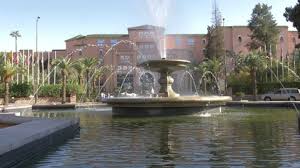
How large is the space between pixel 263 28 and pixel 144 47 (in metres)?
21.8

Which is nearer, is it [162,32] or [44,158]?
[44,158]

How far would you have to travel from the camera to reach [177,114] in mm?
24344

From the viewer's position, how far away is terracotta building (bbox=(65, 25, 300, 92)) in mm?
90375

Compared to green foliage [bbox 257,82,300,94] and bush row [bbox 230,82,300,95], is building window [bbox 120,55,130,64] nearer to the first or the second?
bush row [bbox 230,82,300,95]

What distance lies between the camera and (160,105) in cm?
2380

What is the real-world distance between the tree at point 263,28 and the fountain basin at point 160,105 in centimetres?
6395

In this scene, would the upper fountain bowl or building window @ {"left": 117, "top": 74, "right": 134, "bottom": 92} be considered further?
building window @ {"left": 117, "top": 74, "right": 134, "bottom": 92}

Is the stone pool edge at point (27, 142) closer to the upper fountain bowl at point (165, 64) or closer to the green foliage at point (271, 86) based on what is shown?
the upper fountain bowl at point (165, 64)

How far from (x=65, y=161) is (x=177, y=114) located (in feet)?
50.2

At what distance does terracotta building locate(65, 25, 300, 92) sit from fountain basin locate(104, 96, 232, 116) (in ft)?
208

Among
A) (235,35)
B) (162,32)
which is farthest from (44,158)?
(235,35)

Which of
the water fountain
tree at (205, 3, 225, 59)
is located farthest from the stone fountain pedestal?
tree at (205, 3, 225, 59)

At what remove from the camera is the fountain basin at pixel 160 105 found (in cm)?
2373

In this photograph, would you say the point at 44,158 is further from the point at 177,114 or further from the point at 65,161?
the point at 177,114
